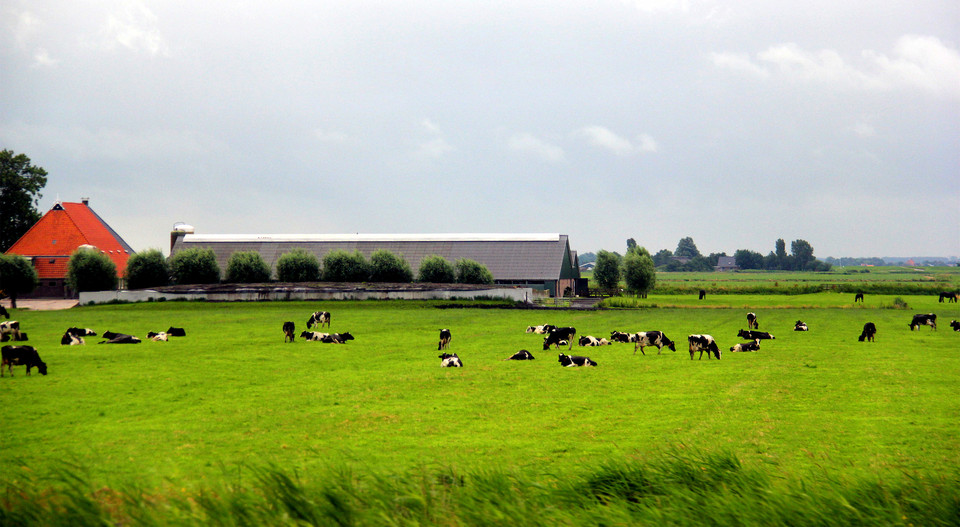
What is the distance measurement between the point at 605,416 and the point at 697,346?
13.7m

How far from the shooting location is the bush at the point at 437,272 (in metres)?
89.8

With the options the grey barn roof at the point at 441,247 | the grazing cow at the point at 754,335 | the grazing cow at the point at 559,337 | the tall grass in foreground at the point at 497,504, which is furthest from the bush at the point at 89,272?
the tall grass in foreground at the point at 497,504

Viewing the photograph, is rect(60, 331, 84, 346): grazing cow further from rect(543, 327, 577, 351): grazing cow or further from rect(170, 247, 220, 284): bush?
rect(170, 247, 220, 284): bush

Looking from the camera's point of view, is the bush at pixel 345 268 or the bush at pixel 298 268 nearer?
the bush at pixel 345 268

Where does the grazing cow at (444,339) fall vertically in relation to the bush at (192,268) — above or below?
below

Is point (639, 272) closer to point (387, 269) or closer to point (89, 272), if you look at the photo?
point (387, 269)

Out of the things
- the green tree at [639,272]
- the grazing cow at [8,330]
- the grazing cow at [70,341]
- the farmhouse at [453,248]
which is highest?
the farmhouse at [453,248]

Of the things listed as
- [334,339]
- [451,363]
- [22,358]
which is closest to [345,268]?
[334,339]

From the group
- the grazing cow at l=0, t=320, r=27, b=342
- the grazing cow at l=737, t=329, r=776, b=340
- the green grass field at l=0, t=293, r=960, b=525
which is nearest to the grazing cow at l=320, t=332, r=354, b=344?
the green grass field at l=0, t=293, r=960, b=525

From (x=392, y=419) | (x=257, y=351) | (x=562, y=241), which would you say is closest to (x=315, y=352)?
(x=257, y=351)

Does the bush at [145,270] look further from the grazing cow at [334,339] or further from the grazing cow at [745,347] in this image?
the grazing cow at [745,347]

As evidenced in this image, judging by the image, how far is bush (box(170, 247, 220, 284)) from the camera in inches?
3430

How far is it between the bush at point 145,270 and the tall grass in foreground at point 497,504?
84861mm

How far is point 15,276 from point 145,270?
12805 mm
